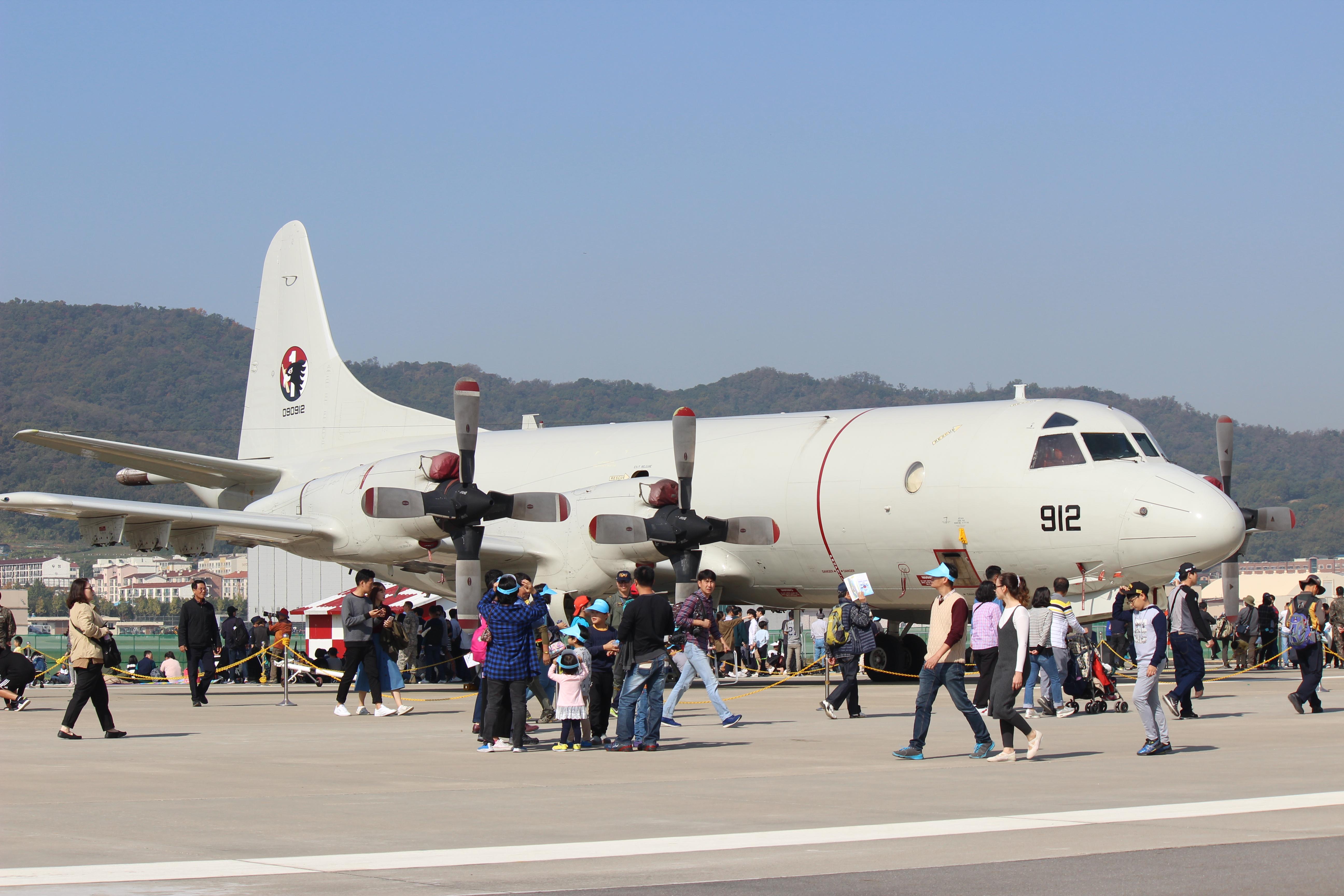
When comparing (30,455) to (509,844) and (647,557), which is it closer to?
(647,557)

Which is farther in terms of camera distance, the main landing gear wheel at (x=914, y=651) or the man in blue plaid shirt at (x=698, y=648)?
the main landing gear wheel at (x=914, y=651)

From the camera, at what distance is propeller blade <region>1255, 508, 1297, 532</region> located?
2158cm

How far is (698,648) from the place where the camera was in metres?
14.0

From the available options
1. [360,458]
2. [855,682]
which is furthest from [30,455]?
[855,682]

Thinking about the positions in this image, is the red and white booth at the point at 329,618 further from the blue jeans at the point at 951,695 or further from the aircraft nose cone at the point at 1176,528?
the blue jeans at the point at 951,695

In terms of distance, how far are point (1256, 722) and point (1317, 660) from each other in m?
0.98

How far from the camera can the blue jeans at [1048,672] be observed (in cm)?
1545

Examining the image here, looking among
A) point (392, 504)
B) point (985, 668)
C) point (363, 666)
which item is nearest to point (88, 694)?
point (363, 666)

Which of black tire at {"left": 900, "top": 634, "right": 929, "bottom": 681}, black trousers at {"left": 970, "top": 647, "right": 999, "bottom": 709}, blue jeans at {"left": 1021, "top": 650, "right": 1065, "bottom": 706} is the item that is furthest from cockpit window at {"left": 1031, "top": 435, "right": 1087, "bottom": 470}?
black trousers at {"left": 970, "top": 647, "right": 999, "bottom": 709}

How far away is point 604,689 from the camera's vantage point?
13188 mm

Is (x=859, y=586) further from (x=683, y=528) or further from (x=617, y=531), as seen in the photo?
(x=617, y=531)

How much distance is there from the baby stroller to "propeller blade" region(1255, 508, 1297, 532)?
639 centimetres

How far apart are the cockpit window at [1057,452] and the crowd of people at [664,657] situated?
1.75 metres

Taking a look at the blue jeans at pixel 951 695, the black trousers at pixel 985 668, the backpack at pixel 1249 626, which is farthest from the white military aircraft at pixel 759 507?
the blue jeans at pixel 951 695
